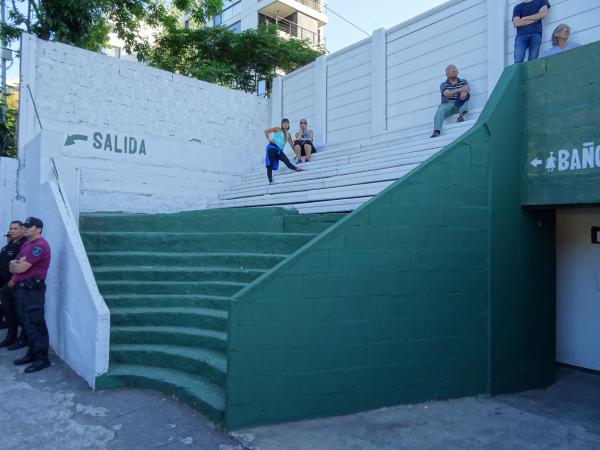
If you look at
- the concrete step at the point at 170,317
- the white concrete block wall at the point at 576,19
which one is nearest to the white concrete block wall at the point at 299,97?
the white concrete block wall at the point at 576,19

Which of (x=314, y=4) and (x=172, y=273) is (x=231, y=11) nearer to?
(x=314, y=4)

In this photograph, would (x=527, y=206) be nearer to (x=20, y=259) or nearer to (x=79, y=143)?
(x=20, y=259)

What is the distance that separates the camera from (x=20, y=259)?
18.0 feet

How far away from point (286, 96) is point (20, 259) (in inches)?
327

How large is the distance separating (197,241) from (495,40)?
5891 millimetres

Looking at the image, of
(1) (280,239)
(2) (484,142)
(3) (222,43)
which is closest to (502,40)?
(2) (484,142)

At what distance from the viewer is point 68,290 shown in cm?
564

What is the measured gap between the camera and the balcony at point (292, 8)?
27000 millimetres

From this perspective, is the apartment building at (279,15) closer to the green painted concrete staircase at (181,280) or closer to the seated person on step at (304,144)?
the seated person on step at (304,144)

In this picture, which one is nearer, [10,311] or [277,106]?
[10,311]

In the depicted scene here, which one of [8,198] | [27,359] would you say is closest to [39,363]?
[27,359]

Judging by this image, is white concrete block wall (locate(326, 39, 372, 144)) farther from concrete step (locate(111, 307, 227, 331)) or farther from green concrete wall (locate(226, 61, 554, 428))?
concrete step (locate(111, 307, 227, 331))

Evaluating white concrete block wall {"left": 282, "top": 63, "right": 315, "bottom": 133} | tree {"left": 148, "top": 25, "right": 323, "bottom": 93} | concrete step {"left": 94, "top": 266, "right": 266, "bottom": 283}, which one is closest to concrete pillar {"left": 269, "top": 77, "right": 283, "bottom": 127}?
white concrete block wall {"left": 282, "top": 63, "right": 315, "bottom": 133}

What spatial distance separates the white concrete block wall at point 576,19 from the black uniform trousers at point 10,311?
28.0ft
